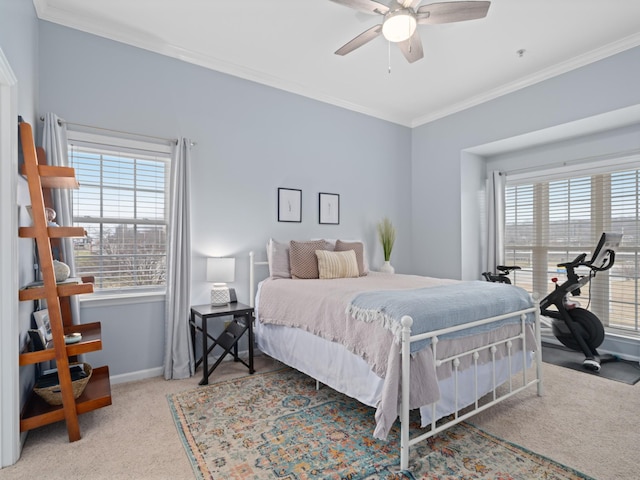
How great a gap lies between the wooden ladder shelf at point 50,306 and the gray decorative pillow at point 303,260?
177 cm

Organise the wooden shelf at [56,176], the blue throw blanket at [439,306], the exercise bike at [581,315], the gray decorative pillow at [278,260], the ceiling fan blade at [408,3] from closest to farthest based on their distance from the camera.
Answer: the blue throw blanket at [439,306] < the wooden shelf at [56,176] < the ceiling fan blade at [408,3] < the exercise bike at [581,315] < the gray decorative pillow at [278,260]

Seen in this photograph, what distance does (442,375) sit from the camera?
2.16 m

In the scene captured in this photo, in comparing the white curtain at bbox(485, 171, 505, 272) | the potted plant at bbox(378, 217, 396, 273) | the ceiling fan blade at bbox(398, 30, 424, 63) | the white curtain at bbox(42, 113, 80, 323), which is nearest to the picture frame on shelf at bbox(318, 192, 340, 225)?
the potted plant at bbox(378, 217, 396, 273)

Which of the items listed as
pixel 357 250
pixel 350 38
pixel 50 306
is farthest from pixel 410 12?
pixel 50 306

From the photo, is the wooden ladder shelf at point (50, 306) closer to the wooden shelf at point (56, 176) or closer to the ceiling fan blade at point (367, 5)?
the wooden shelf at point (56, 176)

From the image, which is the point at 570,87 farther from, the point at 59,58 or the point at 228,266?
the point at 59,58

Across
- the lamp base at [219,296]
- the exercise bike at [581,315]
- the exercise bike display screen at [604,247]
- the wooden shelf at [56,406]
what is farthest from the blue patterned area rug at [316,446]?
the exercise bike display screen at [604,247]

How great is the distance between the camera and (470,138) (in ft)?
14.9

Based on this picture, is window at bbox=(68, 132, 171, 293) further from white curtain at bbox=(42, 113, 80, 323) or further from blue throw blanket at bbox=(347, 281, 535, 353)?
blue throw blanket at bbox=(347, 281, 535, 353)

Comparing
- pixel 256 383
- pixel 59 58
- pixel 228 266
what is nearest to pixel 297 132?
pixel 228 266

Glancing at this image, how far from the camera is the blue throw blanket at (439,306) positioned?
2.03 metres

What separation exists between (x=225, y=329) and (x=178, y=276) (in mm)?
707

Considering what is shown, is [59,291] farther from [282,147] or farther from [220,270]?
[282,147]

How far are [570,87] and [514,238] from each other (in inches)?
76.5
